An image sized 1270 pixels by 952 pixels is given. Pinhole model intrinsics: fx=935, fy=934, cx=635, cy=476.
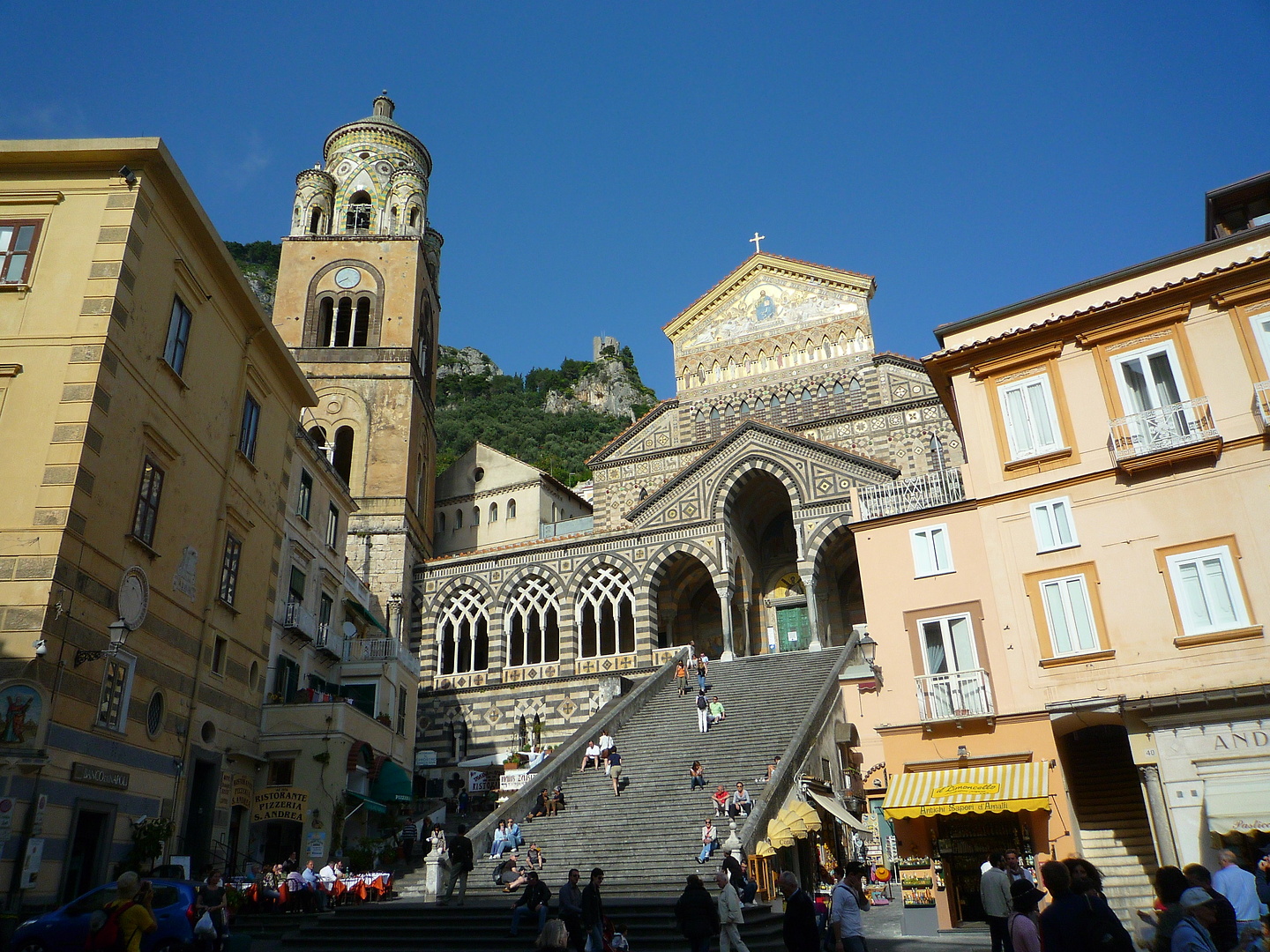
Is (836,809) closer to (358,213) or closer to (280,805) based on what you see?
(280,805)

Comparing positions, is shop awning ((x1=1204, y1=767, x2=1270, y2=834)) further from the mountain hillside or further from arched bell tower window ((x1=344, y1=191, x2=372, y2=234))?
the mountain hillside

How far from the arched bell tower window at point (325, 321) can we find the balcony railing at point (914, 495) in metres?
26.2

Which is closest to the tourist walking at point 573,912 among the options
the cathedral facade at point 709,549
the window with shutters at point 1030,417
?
the window with shutters at point 1030,417

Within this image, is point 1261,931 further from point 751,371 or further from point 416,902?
point 751,371

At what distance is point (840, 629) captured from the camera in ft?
103

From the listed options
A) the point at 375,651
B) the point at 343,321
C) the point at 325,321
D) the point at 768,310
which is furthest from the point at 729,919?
the point at 325,321

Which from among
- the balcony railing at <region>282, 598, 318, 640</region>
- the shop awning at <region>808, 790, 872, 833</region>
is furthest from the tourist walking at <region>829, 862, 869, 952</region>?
the balcony railing at <region>282, 598, 318, 640</region>

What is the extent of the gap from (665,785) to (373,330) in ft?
81.4

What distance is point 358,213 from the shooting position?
40812 millimetres

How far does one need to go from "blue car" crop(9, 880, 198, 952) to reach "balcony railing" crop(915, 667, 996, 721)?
11.4m

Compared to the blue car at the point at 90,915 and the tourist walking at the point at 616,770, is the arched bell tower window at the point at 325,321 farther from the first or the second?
the blue car at the point at 90,915

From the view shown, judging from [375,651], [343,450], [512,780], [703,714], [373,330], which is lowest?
[512,780]

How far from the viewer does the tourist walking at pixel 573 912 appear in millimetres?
10188

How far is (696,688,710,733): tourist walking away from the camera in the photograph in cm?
2174
